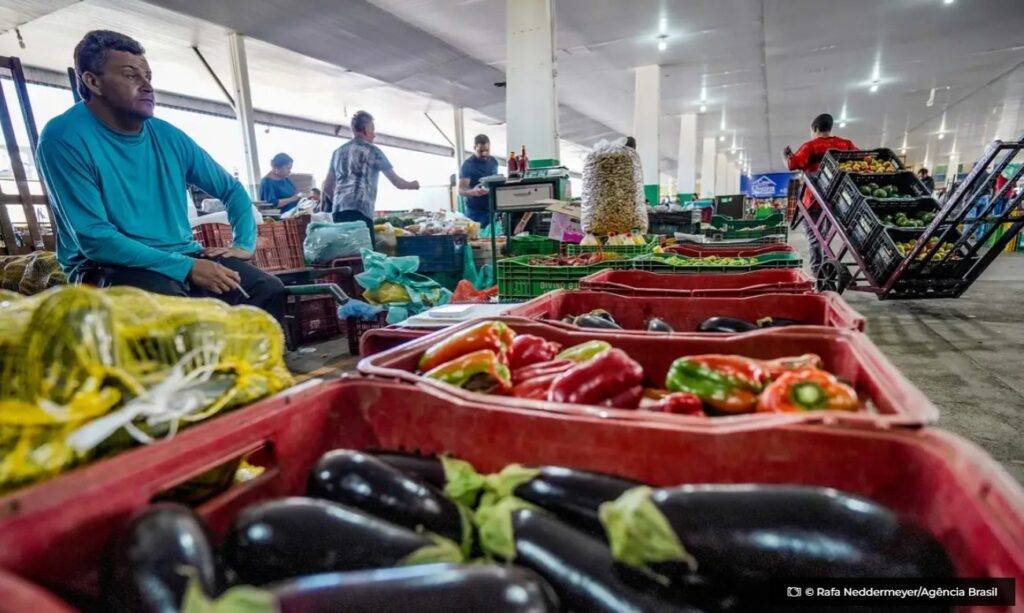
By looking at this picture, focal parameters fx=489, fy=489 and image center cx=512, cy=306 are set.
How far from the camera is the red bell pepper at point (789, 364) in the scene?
47.7 inches

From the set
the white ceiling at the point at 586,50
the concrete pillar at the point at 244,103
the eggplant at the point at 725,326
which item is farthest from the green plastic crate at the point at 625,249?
the concrete pillar at the point at 244,103

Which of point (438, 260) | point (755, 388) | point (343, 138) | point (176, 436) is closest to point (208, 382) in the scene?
point (176, 436)

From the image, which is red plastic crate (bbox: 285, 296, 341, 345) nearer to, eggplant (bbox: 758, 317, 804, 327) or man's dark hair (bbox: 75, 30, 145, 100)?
man's dark hair (bbox: 75, 30, 145, 100)

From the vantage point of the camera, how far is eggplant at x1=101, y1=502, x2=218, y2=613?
22.9 inches

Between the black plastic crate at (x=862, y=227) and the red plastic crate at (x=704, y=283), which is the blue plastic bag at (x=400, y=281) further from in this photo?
the black plastic crate at (x=862, y=227)

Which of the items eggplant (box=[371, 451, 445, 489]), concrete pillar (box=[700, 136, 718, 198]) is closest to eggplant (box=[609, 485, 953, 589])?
eggplant (box=[371, 451, 445, 489])

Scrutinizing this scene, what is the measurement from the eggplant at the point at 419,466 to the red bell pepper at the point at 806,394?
0.73m

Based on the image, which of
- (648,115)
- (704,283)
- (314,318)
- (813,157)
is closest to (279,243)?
(314,318)

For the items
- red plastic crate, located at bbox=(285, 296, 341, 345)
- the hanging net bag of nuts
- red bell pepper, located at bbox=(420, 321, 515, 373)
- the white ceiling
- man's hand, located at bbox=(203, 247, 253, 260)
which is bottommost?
red plastic crate, located at bbox=(285, 296, 341, 345)

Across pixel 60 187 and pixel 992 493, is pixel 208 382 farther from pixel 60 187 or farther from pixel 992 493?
pixel 60 187

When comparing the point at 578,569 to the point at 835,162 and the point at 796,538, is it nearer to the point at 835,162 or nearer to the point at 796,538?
the point at 796,538

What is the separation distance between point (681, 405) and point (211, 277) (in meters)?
2.58

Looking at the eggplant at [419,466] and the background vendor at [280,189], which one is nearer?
the eggplant at [419,466]

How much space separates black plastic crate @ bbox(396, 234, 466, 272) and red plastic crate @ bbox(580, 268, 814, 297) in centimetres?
304
